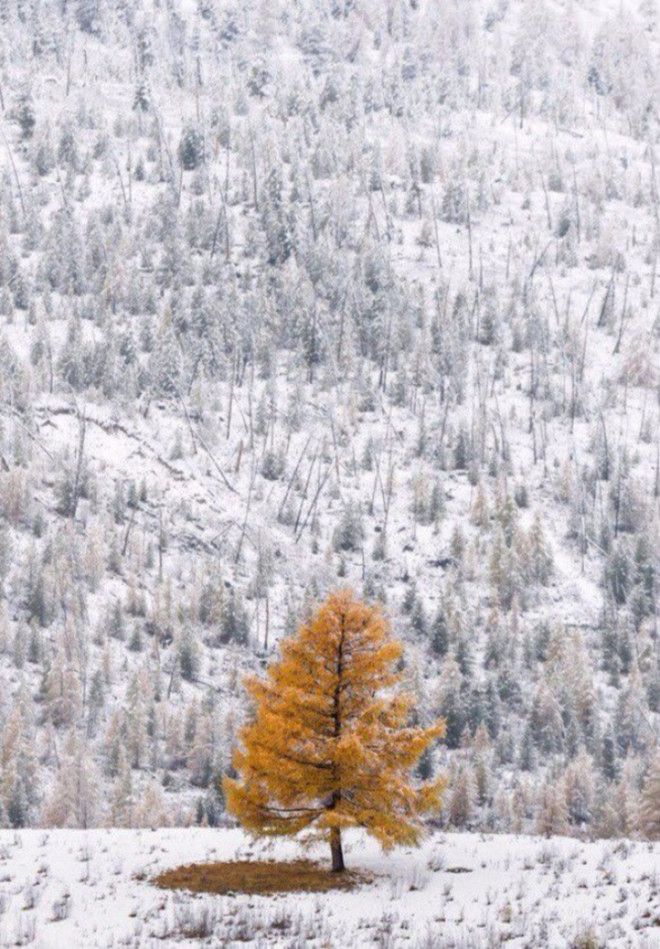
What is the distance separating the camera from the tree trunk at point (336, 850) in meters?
23.1

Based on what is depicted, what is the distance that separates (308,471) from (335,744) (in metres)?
118

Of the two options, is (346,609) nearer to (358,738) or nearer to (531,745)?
(358,738)

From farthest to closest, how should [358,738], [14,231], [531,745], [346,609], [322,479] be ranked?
[14,231]
[322,479]
[531,745]
[346,609]
[358,738]

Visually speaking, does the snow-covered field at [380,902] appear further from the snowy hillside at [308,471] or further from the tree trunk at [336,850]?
the snowy hillside at [308,471]

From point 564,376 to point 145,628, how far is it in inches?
2848

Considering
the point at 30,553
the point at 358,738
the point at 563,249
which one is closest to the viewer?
the point at 358,738

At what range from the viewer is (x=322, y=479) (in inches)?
5418

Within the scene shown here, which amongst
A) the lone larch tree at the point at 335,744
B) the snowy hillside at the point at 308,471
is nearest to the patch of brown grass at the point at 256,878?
the lone larch tree at the point at 335,744

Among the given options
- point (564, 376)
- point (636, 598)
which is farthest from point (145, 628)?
point (564, 376)

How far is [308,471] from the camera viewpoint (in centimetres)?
14075

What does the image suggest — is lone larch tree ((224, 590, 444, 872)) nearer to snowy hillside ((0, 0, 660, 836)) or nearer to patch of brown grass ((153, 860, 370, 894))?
patch of brown grass ((153, 860, 370, 894))

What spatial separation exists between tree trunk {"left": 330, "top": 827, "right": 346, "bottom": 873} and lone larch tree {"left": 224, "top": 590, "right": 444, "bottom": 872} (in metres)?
0.02

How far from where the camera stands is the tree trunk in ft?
75.7

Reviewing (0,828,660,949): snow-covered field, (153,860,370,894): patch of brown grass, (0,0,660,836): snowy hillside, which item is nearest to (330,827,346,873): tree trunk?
(153,860,370,894): patch of brown grass
